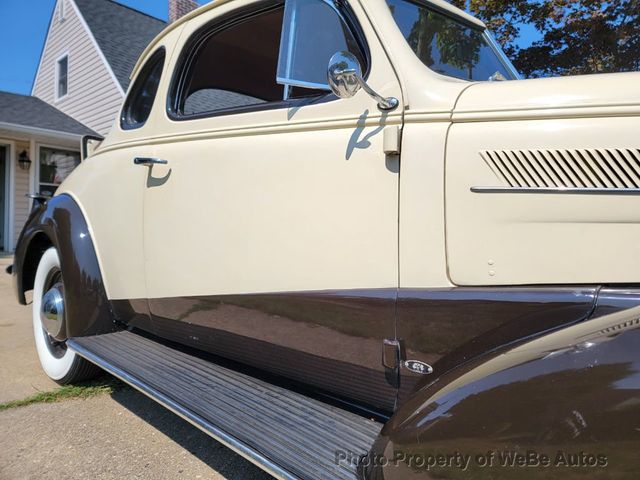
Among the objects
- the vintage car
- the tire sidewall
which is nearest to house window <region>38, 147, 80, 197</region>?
the tire sidewall

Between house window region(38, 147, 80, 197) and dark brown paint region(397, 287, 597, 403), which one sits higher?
house window region(38, 147, 80, 197)

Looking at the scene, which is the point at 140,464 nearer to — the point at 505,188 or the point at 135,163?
the point at 135,163

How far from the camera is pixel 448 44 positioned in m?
2.26

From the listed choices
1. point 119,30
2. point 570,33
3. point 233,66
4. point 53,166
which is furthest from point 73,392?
point 119,30

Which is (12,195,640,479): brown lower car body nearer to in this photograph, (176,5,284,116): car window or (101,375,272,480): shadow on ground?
(101,375,272,480): shadow on ground

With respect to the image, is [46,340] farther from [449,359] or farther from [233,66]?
[449,359]

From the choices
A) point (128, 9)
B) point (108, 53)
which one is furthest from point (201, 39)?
point (128, 9)

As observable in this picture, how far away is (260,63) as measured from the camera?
125 inches

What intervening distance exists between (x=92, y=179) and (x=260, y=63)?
1.25 meters

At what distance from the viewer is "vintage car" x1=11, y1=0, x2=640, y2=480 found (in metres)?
1.13

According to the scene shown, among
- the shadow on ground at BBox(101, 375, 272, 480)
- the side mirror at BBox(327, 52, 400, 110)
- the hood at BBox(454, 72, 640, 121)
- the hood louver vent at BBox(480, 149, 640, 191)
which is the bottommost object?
the shadow on ground at BBox(101, 375, 272, 480)

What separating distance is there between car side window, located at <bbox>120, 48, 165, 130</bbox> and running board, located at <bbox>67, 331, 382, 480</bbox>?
1.30m

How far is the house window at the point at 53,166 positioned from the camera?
12.0 metres

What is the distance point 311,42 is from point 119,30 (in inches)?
558
